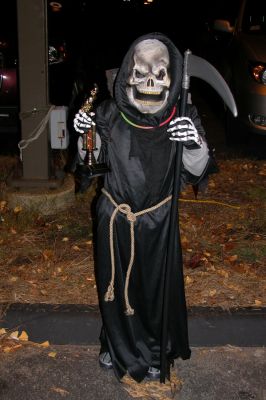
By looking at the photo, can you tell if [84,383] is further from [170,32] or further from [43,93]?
[170,32]

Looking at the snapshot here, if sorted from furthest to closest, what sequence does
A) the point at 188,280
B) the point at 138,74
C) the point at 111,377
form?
the point at 188,280
the point at 111,377
the point at 138,74

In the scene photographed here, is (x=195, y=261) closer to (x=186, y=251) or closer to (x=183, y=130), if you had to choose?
(x=186, y=251)

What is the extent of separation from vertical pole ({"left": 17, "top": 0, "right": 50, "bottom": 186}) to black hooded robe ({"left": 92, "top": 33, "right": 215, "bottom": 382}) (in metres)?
2.21

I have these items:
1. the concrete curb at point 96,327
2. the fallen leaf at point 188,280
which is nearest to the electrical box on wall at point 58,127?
the fallen leaf at point 188,280

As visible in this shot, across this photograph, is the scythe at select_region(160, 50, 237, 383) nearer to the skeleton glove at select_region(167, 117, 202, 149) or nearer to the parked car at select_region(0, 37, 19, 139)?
the skeleton glove at select_region(167, 117, 202, 149)

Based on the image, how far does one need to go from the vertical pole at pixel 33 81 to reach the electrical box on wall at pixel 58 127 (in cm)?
10

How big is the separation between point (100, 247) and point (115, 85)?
86 cm

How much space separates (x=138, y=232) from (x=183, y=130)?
0.65 m

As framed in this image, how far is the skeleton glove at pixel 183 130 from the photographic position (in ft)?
8.45

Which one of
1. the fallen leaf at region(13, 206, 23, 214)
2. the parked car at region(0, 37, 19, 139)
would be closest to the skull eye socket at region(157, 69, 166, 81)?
the fallen leaf at region(13, 206, 23, 214)

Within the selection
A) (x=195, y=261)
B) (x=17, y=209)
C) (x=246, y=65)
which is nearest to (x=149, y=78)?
(x=195, y=261)

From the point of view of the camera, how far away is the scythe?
2520 mm

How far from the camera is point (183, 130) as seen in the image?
2.58 metres

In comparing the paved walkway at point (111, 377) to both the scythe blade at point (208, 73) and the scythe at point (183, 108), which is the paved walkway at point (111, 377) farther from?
the scythe blade at point (208, 73)
